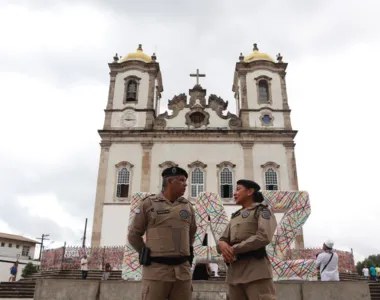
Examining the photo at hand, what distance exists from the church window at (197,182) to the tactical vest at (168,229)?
711 inches

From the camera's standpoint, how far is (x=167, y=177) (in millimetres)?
3998

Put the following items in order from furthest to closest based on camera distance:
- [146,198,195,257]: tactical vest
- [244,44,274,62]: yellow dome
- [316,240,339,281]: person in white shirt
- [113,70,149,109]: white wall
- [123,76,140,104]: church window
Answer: [244,44,274,62]: yellow dome < [123,76,140,104]: church window < [113,70,149,109]: white wall < [316,240,339,281]: person in white shirt < [146,198,195,257]: tactical vest

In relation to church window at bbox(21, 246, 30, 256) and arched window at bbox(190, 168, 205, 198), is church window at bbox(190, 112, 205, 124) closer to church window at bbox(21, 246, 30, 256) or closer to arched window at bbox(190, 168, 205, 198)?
arched window at bbox(190, 168, 205, 198)

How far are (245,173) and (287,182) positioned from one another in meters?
2.61

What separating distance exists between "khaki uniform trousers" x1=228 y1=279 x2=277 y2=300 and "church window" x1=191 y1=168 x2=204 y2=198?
18.2 meters

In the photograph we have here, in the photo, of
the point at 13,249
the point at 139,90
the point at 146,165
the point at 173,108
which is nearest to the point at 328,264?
the point at 146,165

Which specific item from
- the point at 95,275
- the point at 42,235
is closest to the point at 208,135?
the point at 95,275

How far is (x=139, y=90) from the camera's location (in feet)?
82.6

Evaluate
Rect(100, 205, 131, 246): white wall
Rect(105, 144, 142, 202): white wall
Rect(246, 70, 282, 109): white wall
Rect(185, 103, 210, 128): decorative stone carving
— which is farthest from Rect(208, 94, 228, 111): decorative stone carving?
Rect(100, 205, 131, 246): white wall

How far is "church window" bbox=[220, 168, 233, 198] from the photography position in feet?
71.7

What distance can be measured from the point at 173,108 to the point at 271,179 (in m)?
8.40

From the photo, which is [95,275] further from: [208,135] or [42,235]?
[42,235]

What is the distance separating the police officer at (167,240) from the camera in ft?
11.7

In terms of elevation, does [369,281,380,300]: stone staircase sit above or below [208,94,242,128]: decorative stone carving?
below
